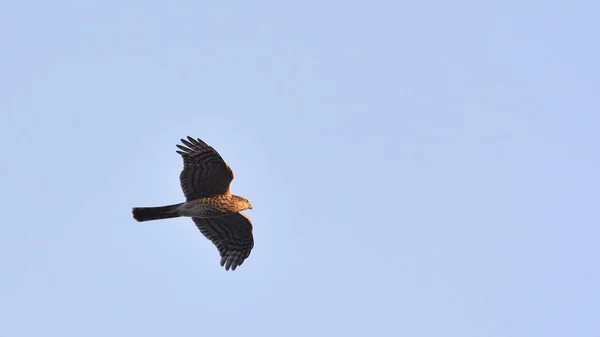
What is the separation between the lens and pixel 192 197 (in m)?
27.4

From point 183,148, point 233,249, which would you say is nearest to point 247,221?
point 233,249

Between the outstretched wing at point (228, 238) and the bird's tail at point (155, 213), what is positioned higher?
the outstretched wing at point (228, 238)

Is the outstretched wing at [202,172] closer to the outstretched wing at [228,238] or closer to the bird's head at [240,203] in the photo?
the bird's head at [240,203]

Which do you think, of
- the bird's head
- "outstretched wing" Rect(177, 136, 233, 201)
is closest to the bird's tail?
"outstretched wing" Rect(177, 136, 233, 201)

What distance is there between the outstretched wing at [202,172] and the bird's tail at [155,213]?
0.49 metres

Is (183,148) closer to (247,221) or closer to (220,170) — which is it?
(220,170)

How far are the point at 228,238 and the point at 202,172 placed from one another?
2648mm

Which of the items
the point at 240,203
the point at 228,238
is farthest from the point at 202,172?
the point at 228,238

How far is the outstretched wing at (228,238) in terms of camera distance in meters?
28.7

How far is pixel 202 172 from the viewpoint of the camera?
27000 millimetres

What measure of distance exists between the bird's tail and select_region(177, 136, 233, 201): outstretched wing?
488 mm

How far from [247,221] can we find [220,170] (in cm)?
208

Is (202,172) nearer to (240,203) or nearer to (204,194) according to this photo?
(204,194)

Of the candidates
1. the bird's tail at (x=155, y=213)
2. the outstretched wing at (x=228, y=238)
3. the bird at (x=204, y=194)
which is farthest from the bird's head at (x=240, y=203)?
the bird's tail at (x=155, y=213)
